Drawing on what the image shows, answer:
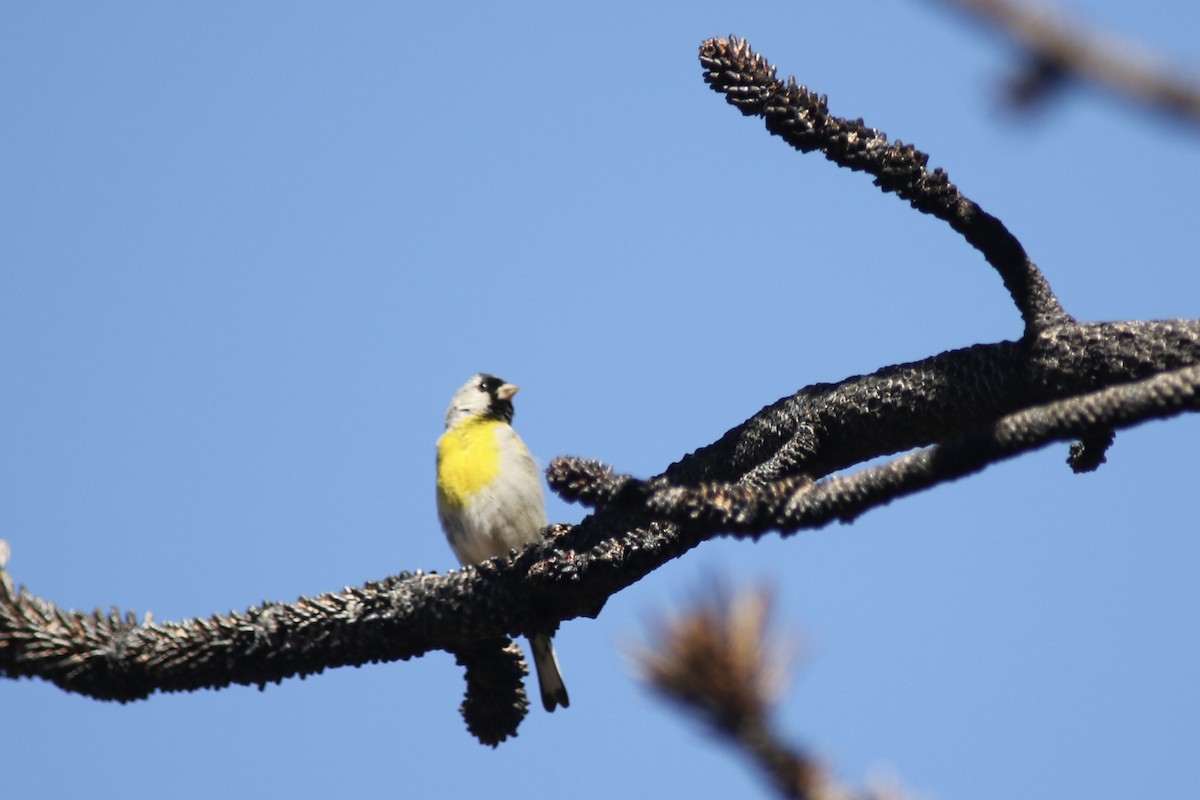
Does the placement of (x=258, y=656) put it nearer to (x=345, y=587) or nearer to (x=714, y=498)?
(x=345, y=587)

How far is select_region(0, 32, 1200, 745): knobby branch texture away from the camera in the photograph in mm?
3244

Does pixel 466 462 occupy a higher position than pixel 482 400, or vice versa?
pixel 482 400

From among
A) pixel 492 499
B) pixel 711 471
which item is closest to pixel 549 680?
pixel 492 499

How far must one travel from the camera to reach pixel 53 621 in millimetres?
3285

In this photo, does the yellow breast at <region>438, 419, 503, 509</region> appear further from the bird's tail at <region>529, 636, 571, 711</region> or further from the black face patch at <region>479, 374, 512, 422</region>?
the bird's tail at <region>529, 636, 571, 711</region>

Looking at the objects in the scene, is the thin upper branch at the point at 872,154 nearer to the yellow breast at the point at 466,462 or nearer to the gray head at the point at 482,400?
the yellow breast at the point at 466,462

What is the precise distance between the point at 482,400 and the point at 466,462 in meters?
1.09

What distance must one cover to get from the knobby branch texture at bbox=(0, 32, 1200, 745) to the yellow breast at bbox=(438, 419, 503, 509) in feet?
8.77

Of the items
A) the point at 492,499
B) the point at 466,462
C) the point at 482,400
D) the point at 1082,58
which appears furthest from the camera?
the point at 482,400

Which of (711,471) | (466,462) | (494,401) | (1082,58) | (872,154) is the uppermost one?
(494,401)

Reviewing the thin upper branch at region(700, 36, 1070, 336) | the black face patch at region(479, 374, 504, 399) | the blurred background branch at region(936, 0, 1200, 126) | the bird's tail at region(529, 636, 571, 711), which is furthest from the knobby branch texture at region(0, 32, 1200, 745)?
the black face patch at region(479, 374, 504, 399)

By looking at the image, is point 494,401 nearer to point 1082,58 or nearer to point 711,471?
point 711,471

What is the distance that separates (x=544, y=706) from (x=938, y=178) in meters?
4.33

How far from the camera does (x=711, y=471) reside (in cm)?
377
